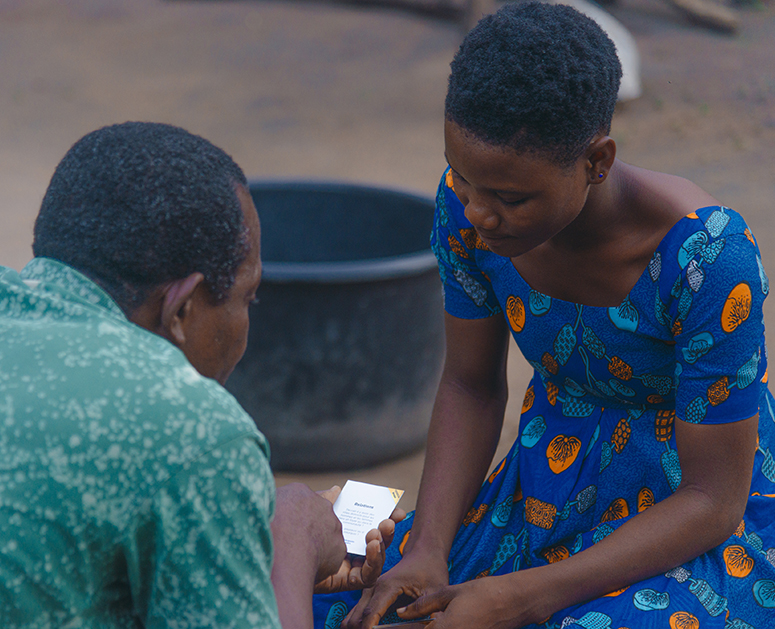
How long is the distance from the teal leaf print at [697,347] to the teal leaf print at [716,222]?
0.58ft

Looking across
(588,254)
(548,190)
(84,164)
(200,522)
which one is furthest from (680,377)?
(84,164)

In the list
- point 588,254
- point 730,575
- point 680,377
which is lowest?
point 730,575

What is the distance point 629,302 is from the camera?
1657mm

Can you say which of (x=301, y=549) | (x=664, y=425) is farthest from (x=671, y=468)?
(x=301, y=549)

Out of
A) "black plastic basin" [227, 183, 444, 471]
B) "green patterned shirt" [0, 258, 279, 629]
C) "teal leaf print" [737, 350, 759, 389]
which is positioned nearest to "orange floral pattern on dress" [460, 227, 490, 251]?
"teal leaf print" [737, 350, 759, 389]

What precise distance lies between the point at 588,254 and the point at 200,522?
979 millimetres

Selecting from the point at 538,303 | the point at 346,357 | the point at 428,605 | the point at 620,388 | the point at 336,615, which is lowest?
the point at 346,357

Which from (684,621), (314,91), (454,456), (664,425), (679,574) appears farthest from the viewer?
(314,91)

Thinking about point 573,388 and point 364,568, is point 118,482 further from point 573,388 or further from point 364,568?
point 573,388

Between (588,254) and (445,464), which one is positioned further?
(445,464)

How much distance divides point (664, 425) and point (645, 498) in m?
0.15

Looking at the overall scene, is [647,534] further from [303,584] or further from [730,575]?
[303,584]

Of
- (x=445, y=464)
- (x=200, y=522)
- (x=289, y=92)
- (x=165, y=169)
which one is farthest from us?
(x=289, y=92)

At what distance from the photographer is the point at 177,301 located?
1.21 meters
